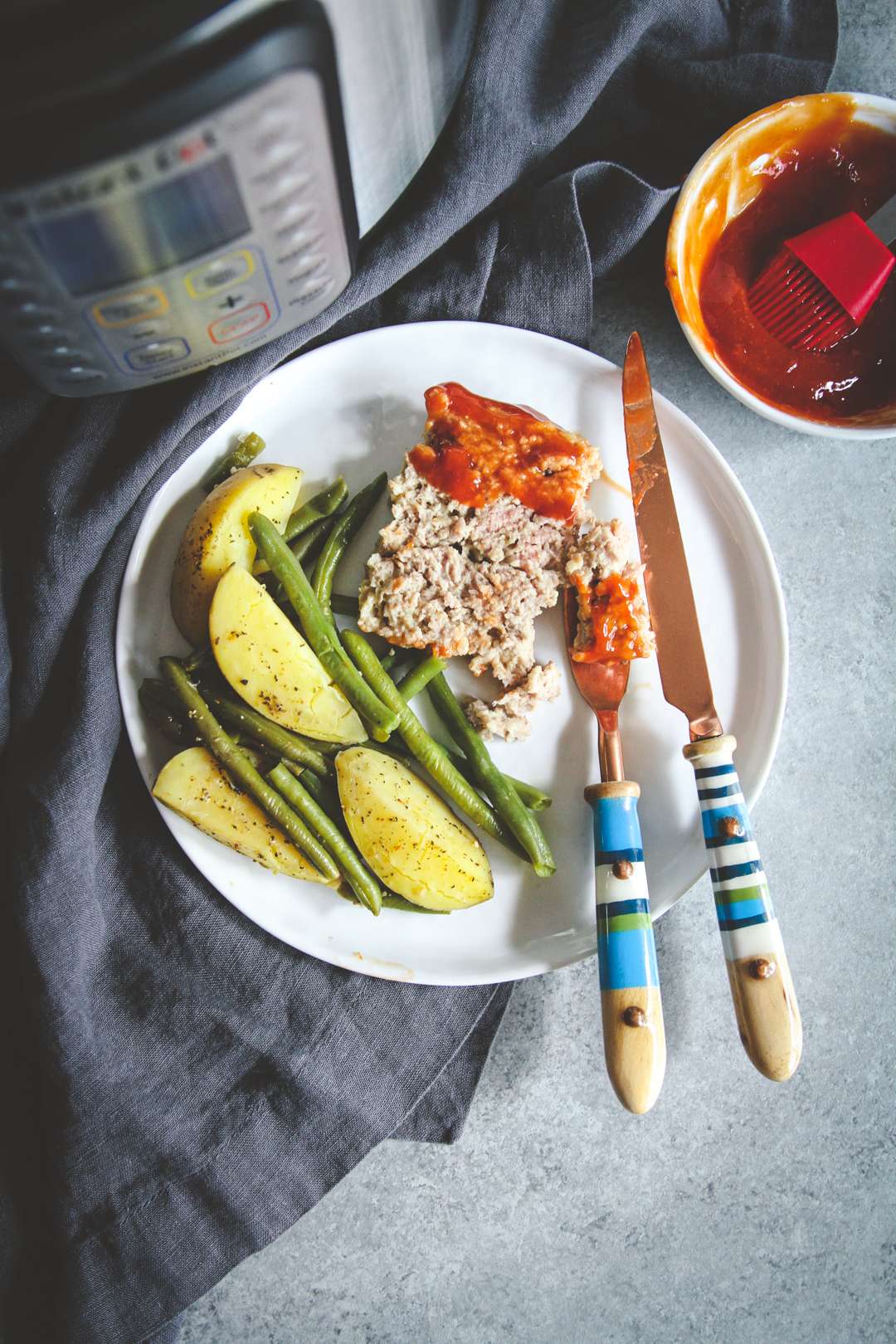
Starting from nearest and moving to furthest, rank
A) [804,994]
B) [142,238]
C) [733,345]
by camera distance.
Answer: [142,238]
[733,345]
[804,994]

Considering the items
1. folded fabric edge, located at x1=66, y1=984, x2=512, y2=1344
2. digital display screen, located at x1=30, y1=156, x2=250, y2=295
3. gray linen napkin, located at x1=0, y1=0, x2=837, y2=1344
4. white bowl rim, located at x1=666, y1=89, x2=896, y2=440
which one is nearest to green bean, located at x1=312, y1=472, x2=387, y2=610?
gray linen napkin, located at x1=0, y1=0, x2=837, y2=1344

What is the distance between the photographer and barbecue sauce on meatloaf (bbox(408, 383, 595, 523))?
234 centimetres

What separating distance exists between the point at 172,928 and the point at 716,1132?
1525 mm

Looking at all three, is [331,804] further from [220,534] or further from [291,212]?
[291,212]

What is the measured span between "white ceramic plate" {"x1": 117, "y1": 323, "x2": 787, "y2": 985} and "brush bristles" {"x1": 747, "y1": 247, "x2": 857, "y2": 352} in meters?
0.32

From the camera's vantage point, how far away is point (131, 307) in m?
1.57

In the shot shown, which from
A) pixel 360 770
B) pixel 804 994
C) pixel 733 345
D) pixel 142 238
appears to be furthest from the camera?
pixel 804 994

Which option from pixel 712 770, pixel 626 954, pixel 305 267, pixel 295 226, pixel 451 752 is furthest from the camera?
pixel 451 752

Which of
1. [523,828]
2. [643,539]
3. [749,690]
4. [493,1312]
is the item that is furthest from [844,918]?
[493,1312]

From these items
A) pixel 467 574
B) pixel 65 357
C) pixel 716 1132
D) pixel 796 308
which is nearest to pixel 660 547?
pixel 467 574

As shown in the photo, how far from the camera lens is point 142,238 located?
1.42m

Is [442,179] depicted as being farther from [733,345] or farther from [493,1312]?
[493,1312]

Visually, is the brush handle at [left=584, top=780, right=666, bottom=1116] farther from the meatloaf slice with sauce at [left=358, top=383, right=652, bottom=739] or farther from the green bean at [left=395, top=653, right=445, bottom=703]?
the green bean at [left=395, top=653, right=445, bottom=703]

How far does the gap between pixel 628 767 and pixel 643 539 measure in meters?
0.58
